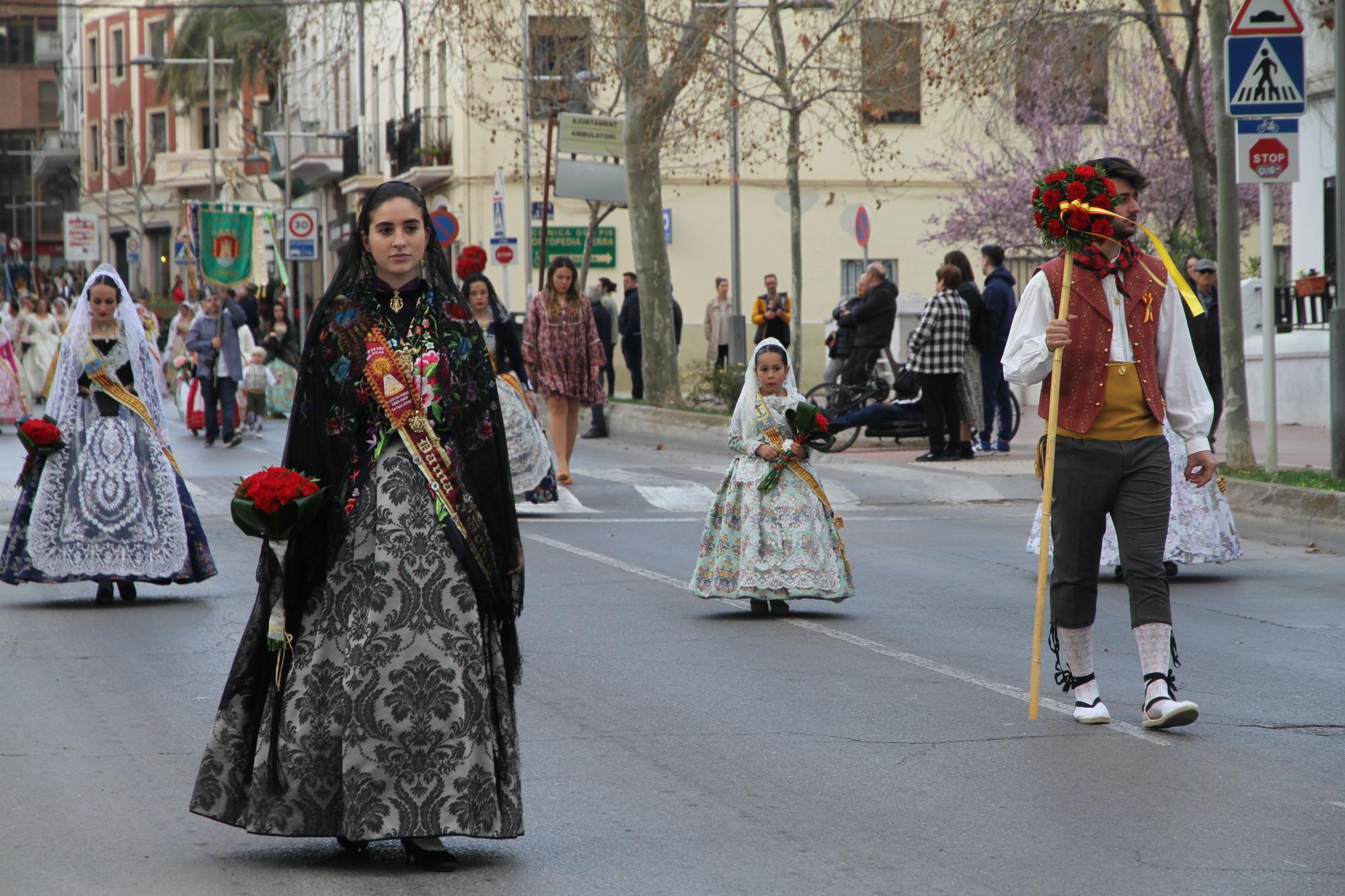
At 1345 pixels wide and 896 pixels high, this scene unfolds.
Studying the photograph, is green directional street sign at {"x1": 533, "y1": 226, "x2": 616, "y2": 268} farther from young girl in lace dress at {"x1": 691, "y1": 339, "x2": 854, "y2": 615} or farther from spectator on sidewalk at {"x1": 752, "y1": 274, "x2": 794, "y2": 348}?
young girl in lace dress at {"x1": 691, "y1": 339, "x2": 854, "y2": 615}

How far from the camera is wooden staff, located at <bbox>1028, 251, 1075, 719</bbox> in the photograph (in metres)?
6.77

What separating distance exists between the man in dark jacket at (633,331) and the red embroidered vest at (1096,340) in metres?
23.4

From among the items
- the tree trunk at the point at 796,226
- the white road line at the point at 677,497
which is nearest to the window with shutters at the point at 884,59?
the tree trunk at the point at 796,226

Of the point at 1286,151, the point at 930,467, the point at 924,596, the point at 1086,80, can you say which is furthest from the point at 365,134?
the point at 924,596

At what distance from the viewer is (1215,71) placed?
16.8 m

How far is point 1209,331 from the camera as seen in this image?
15.1 meters

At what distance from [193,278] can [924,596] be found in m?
43.2

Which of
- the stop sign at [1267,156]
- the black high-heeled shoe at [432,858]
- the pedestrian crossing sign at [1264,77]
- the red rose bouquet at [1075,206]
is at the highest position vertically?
the pedestrian crossing sign at [1264,77]

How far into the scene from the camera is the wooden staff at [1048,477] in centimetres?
677

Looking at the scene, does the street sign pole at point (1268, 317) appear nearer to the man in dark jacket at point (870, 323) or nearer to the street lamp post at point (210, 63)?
the man in dark jacket at point (870, 323)

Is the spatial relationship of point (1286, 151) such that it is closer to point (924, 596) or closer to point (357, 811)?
point (924, 596)

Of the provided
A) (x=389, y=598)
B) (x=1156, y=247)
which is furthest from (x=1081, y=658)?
(x=389, y=598)

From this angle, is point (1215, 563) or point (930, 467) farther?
point (930, 467)

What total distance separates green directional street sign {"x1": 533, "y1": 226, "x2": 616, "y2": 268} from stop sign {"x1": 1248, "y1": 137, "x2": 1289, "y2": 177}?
20.3 meters
